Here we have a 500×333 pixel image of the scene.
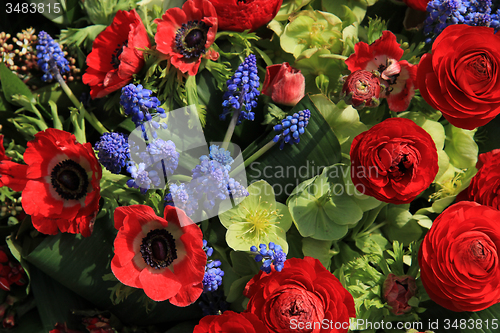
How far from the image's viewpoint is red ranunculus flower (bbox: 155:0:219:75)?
65cm

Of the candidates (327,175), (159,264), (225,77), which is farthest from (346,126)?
(159,264)

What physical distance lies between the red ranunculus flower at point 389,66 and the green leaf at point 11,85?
2.06 ft

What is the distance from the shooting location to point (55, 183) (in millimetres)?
637

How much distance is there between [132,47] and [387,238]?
596 mm

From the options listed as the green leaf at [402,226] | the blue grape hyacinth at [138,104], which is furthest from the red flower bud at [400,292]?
the blue grape hyacinth at [138,104]

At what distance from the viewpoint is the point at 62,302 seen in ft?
2.46

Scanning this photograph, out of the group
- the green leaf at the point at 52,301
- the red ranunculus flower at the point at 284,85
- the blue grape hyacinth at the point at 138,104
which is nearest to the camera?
the blue grape hyacinth at the point at 138,104

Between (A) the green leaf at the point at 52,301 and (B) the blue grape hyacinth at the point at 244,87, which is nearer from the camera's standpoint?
(B) the blue grape hyacinth at the point at 244,87

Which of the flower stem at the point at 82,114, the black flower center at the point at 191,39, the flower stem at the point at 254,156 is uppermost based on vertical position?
the black flower center at the point at 191,39

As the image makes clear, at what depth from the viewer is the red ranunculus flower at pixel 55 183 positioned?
0.60 m

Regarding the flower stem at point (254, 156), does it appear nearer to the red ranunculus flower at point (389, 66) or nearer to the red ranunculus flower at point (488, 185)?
the red ranunculus flower at point (389, 66)

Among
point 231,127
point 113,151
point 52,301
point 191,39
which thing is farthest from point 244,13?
point 52,301

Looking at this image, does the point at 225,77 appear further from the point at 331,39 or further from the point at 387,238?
the point at 387,238

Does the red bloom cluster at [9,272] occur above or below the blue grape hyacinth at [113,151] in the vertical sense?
below
